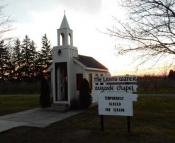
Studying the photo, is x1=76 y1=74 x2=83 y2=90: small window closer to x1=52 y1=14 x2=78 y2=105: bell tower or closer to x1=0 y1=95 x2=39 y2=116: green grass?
x1=52 y1=14 x2=78 y2=105: bell tower

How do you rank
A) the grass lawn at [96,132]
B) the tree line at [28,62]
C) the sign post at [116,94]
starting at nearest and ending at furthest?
the grass lawn at [96,132], the sign post at [116,94], the tree line at [28,62]

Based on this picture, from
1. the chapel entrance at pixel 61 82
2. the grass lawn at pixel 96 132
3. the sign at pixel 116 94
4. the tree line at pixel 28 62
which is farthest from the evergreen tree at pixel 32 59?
the sign at pixel 116 94

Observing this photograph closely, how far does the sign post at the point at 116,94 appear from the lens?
11812mm

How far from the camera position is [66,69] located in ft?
70.6

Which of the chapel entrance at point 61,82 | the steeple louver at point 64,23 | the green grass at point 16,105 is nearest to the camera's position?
the green grass at point 16,105

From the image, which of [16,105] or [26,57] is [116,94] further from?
[26,57]

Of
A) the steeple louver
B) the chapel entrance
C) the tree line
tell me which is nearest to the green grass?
the chapel entrance

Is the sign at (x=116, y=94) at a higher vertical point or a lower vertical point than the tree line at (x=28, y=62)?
lower

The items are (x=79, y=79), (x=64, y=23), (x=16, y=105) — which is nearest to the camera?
(x=79, y=79)

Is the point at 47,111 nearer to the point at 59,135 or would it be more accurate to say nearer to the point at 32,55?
the point at 59,135

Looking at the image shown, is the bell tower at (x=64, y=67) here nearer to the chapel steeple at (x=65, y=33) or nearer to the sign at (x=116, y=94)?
the chapel steeple at (x=65, y=33)

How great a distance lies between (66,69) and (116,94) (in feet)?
32.2

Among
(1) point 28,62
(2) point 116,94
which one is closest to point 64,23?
(2) point 116,94

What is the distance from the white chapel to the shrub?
0.66 metres
